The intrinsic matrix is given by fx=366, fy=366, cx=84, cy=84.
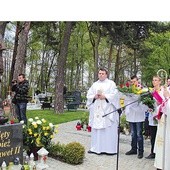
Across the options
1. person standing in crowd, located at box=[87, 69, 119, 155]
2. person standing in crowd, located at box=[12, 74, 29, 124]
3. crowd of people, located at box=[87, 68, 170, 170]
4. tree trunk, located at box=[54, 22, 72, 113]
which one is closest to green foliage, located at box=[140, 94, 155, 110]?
crowd of people, located at box=[87, 68, 170, 170]

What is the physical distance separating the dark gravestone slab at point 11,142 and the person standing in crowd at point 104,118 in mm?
2360

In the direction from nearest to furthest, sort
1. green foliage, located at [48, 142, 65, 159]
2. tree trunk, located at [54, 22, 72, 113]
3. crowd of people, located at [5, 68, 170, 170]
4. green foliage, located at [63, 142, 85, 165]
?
green foliage, located at [63, 142, 85, 165] → green foliage, located at [48, 142, 65, 159] → crowd of people, located at [5, 68, 170, 170] → tree trunk, located at [54, 22, 72, 113]

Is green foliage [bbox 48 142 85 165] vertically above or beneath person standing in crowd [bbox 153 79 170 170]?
beneath

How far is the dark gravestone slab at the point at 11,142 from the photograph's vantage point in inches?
246

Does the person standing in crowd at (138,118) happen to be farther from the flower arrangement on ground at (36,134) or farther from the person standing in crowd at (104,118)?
the flower arrangement on ground at (36,134)

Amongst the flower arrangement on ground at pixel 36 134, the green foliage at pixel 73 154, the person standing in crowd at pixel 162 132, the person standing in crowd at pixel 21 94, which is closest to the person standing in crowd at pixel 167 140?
the person standing in crowd at pixel 162 132

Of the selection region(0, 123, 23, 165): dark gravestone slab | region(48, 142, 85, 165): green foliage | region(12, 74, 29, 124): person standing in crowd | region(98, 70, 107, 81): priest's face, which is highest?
region(98, 70, 107, 81): priest's face

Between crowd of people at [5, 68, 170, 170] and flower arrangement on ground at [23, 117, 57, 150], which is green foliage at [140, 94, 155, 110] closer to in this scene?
crowd of people at [5, 68, 170, 170]

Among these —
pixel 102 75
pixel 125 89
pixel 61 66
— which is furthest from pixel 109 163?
pixel 61 66

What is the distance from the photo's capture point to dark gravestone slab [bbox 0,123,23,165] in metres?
6.25

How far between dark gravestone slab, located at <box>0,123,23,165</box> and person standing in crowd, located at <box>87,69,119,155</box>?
2360 mm

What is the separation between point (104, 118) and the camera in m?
8.45

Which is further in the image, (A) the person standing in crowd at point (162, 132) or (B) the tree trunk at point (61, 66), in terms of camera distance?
(B) the tree trunk at point (61, 66)
